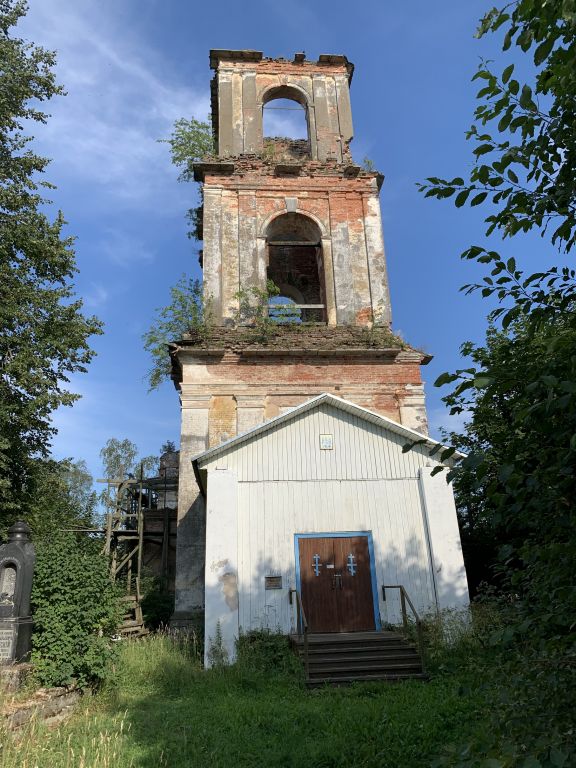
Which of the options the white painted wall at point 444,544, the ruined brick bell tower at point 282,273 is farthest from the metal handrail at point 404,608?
the ruined brick bell tower at point 282,273

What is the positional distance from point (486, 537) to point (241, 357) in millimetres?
9445

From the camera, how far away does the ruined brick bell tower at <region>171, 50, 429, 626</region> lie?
1609 cm

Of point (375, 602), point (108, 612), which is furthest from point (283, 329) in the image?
point (108, 612)

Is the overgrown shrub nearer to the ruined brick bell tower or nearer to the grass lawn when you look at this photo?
the grass lawn

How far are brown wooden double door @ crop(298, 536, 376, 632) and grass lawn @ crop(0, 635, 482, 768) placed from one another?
1530mm

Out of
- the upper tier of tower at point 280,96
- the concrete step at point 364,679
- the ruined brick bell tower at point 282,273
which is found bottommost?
the concrete step at point 364,679

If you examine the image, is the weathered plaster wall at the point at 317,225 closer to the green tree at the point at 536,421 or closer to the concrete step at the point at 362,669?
the concrete step at the point at 362,669

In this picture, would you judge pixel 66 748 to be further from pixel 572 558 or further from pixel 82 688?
pixel 572 558

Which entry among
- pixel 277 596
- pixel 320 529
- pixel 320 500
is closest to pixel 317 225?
pixel 320 500

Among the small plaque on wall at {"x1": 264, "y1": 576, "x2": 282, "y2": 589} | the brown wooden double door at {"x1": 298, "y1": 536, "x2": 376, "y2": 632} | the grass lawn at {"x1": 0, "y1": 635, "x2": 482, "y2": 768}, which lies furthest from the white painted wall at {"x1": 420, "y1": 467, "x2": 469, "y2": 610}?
the small plaque on wall at {"x1": 264, "y1": 576, "x2": 282, "y2": 589}

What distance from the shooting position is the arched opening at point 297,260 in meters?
19.5

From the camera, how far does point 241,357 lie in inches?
656

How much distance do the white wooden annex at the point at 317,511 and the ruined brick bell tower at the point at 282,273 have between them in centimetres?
262

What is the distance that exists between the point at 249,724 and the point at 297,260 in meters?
18.0
